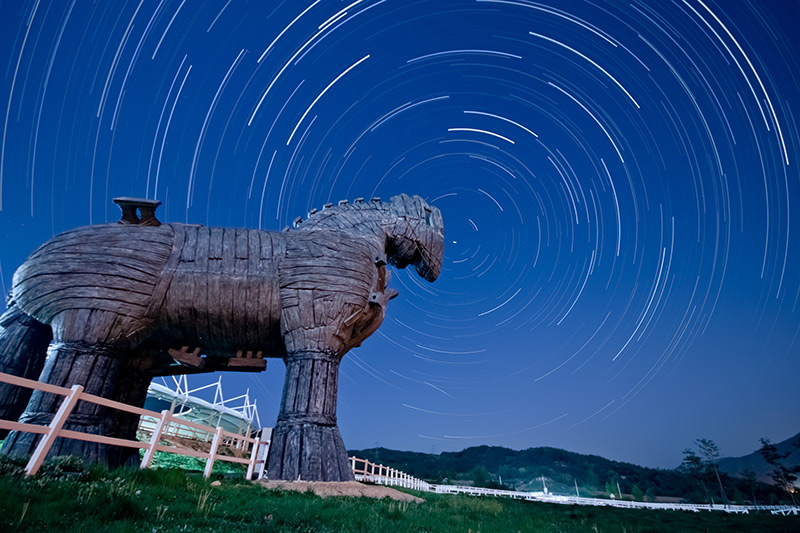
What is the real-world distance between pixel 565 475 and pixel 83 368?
3830 inches

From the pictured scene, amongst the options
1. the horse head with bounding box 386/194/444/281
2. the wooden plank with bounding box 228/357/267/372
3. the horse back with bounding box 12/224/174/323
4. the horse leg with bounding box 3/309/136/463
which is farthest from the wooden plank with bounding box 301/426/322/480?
the horse head with bounding box 386/194/444/281

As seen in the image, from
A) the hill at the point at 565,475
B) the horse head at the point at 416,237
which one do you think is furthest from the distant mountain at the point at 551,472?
the horse head at the point at 416,237

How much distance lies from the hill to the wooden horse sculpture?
53.4 meters

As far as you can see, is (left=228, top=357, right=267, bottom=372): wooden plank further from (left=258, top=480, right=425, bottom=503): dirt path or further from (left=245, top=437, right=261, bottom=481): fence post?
(left=258, top=480, right=425, bottom=503): dirt path

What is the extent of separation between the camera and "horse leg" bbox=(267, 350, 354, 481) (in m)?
7.12

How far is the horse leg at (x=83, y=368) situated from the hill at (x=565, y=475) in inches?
2137

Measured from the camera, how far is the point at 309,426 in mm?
7434

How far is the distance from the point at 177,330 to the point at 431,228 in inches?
249

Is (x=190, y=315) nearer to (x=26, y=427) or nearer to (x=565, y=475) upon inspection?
(x=26, y=427)

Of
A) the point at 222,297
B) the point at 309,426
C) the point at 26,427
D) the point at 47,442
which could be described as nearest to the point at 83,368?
the point at 222,297

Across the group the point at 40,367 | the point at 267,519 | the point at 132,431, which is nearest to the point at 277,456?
the point at 267,519

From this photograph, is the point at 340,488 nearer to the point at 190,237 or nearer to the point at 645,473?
the point at 190,237

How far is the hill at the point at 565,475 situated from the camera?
5784 cm

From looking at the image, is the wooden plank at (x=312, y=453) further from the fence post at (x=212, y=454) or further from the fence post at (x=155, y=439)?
the fence post at (x=155, y=439)
